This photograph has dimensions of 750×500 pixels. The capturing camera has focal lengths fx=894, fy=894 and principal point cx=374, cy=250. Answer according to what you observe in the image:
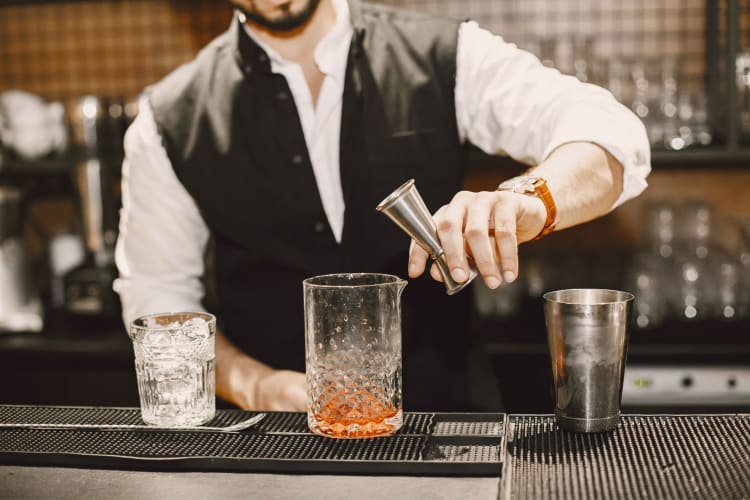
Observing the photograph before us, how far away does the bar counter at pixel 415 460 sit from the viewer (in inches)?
33.1

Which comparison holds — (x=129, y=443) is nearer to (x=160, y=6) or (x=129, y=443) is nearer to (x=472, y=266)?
(x=472, y=266)

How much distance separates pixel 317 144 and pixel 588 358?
2.87 ft

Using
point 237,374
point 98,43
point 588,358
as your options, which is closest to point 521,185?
point 588,358

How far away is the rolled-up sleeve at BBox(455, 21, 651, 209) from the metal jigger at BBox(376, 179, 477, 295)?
1.40ft

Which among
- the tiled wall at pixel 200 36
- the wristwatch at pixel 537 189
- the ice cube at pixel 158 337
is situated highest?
the tiled wall at pixel 200 36

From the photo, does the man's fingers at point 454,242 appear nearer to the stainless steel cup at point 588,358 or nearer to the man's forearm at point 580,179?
the stainless steel cup at point 588,358

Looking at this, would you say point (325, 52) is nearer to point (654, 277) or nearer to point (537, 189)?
point (537, 189)

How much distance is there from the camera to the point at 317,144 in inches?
66.8

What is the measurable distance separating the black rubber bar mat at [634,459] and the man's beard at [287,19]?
2.67ft

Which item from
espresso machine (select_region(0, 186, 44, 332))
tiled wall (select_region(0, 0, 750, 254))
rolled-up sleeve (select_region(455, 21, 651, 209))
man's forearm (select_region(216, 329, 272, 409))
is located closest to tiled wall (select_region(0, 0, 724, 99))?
tiled wall (select_region(0, 0, 750, 254))

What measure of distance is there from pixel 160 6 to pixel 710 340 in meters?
2.02

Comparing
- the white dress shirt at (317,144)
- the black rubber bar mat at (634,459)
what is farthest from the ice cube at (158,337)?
the white dress shirt at (317,144)

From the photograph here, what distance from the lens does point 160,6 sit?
300 cm

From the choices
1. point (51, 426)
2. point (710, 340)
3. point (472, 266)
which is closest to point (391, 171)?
point (472, 266)
